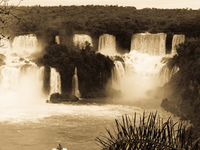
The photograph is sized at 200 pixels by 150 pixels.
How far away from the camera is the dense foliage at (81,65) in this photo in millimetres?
41906

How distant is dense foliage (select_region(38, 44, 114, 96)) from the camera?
41.9 meters

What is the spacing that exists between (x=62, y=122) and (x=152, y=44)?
26.2 m

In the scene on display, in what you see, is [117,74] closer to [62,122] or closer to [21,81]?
[21,81]

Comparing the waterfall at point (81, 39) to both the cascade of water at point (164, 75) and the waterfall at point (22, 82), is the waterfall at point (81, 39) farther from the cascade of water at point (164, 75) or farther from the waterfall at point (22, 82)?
the cascade of water at point (164, 75)

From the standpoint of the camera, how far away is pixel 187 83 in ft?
117

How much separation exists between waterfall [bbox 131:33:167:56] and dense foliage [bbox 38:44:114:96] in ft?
29.6

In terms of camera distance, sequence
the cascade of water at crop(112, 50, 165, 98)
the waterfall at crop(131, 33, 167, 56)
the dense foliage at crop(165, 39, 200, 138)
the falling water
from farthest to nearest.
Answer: the waterfall at crop(131, 33, 167, 56)
the cascade of water at crop(112, 50, 165, 98)
the falling water
the dense foliage at crop(165, 39, 200, 138)

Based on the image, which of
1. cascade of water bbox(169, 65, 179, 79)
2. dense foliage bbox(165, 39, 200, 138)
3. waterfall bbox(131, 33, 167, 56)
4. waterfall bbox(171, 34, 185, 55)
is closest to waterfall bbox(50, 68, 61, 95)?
dense foliage bbox(165, 39, 200, 138)

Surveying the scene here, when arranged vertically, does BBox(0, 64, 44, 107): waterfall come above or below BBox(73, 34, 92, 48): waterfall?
below

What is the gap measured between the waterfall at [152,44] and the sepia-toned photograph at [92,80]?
3 cm

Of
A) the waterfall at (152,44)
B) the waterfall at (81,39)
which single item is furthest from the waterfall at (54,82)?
the waterfall at (152,44)

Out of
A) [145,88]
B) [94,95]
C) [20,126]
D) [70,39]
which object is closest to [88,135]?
[20,126]

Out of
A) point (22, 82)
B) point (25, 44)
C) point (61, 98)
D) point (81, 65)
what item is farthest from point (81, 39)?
point (61, 98)

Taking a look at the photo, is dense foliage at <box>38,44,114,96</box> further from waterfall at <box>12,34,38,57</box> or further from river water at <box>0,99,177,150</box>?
waterfall at <box>12,34,38,57</box>
